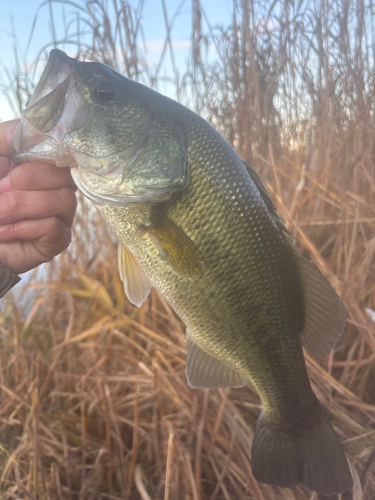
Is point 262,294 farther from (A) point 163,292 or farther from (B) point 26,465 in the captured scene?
(B) point 26,465

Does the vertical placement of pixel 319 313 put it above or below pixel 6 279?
below

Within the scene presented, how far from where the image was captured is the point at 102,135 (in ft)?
3.08

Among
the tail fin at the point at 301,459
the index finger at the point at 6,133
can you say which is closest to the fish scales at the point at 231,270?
the tail fin at the point at 301,459

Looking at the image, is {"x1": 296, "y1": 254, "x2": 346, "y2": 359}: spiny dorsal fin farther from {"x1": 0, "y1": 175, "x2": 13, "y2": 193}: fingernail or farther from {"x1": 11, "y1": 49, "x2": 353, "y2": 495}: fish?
{"x1": 0, "y1": 175, "x2": 13, "y2": 193}: fingernail

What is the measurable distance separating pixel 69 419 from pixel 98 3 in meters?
2.55

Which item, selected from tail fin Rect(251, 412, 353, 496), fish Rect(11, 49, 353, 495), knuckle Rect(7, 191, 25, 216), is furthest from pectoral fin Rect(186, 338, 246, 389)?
knuckle Rect(7, 191, 25, 216)

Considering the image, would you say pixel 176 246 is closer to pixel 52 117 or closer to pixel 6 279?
pixel 52 117

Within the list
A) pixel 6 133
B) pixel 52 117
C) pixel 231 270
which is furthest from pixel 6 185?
pixel 231 270

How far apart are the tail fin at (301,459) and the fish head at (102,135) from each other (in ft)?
2.51

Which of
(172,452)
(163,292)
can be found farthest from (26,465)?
(163,292)

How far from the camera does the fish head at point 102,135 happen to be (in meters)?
0.88

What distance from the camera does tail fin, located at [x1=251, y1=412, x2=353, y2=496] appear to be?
91cm

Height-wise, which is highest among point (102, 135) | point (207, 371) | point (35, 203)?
point (102, 135)

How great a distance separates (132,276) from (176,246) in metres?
0.20
